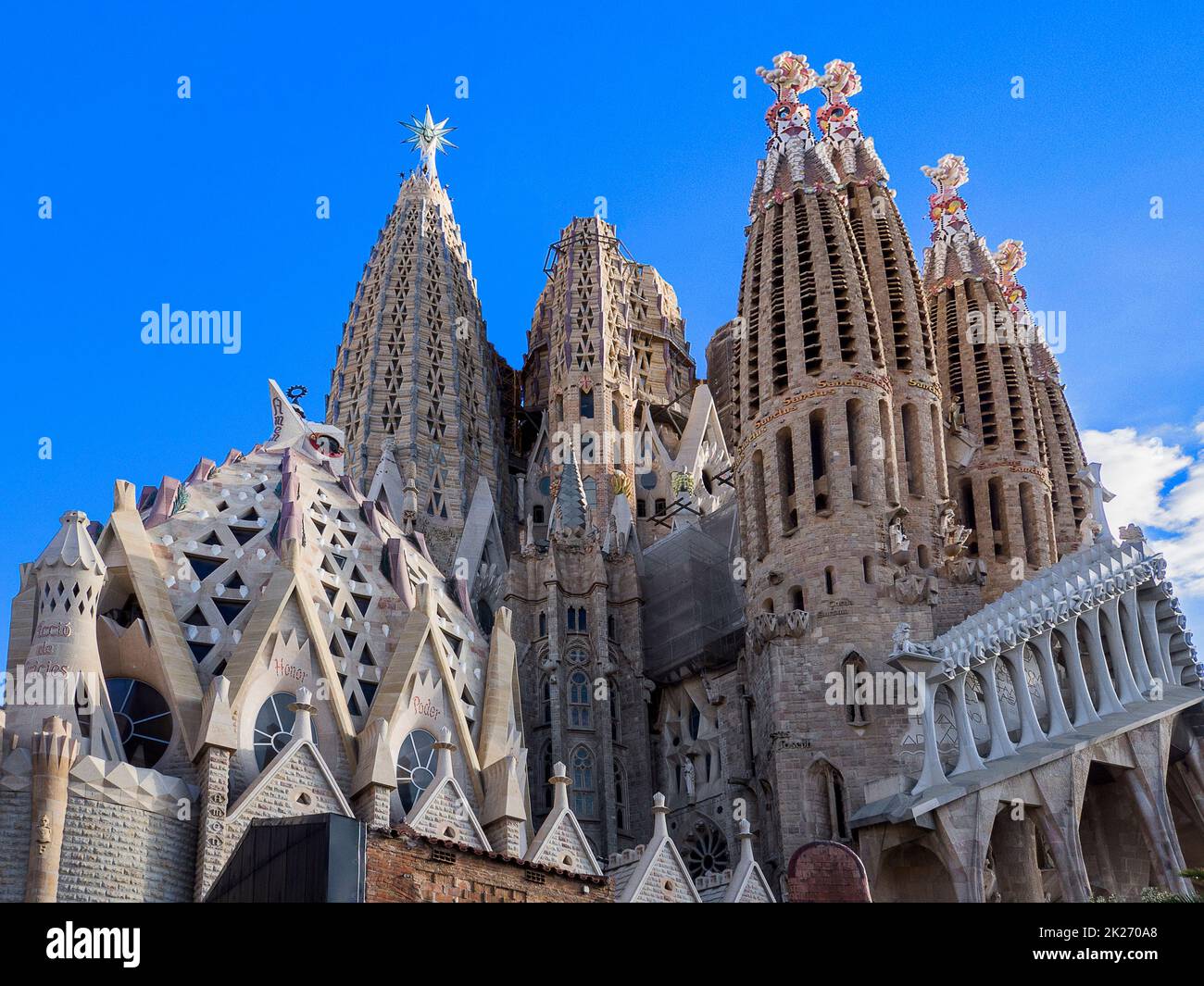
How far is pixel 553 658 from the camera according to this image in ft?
151

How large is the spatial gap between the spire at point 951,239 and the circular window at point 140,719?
112 ft

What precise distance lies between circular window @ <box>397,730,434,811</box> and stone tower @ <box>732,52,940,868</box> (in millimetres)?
8394

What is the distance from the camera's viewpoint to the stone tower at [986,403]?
5297 cm

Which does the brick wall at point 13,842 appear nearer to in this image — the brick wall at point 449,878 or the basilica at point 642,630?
the basilica at point 642,630

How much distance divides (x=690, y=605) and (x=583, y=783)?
6.56 m

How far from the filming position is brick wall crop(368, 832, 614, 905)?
23.2 metres

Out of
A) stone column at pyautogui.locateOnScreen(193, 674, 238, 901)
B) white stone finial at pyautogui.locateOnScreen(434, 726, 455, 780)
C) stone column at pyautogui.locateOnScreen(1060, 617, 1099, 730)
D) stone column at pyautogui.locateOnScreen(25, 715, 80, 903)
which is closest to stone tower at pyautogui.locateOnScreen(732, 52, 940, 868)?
stone column at pyautogui.locateOnScreen(1060, 617, 1099, 730)

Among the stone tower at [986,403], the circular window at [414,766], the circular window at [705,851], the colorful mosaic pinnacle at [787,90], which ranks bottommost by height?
the circular window at [705,851]

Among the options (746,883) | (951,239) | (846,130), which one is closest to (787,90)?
(846,130)

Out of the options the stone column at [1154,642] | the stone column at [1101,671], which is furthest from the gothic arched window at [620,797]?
the stone column at [1154,642]

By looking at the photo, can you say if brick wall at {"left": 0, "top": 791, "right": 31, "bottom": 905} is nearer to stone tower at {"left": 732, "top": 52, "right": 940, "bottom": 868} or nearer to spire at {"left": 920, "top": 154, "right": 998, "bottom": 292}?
stone tower at {"left": 732, "top": 52, "right": 940, "bottom": 868}
